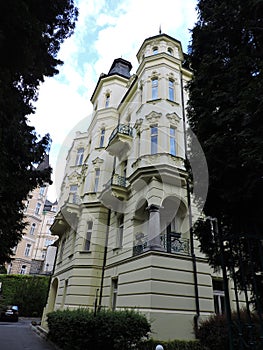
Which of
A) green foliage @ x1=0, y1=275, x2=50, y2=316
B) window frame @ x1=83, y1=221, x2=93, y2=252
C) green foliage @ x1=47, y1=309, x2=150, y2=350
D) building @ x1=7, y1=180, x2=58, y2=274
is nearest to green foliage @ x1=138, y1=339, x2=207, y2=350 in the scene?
green foliage @ x1=47, y1=309, x2=150, y2=350

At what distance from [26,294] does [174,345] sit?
27250 mm

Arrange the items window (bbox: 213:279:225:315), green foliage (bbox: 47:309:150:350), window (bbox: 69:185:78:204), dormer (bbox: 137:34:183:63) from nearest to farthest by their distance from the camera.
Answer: green foliage (bbox: 47:309:150:350), window (bbox: 213:279:225:315), dormer (bbox: 137:34:183:63), window (bbox: 69:185:78:204)

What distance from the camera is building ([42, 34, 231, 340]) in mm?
10156

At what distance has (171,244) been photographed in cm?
1128

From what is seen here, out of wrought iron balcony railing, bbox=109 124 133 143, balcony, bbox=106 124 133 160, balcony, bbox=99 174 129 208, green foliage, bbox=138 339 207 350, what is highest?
wrought iron balcony railing, bbox=109 124 133 143

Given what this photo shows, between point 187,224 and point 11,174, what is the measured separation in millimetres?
8380

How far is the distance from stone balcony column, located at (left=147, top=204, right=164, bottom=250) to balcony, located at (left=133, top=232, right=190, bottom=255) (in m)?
0.45

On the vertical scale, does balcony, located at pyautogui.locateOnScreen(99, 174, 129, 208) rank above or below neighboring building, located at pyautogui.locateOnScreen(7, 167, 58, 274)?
below

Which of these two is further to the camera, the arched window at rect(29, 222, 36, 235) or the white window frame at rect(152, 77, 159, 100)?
the arched window at rect(29, 222, 36, 235)

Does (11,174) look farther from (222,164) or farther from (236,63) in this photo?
(236,63)

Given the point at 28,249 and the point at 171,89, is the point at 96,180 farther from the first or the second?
the point at 28,249

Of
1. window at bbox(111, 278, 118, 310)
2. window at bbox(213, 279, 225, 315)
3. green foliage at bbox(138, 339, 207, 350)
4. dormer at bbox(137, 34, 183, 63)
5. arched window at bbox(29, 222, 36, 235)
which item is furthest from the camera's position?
arched window at bbox(29, 222, 36, 235)

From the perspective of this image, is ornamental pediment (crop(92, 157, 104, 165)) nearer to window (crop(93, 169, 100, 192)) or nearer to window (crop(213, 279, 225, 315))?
window (crop(93, 169, 100, 192))

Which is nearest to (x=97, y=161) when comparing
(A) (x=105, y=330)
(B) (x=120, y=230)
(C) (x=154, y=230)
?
(B) (x=120, y=230)
